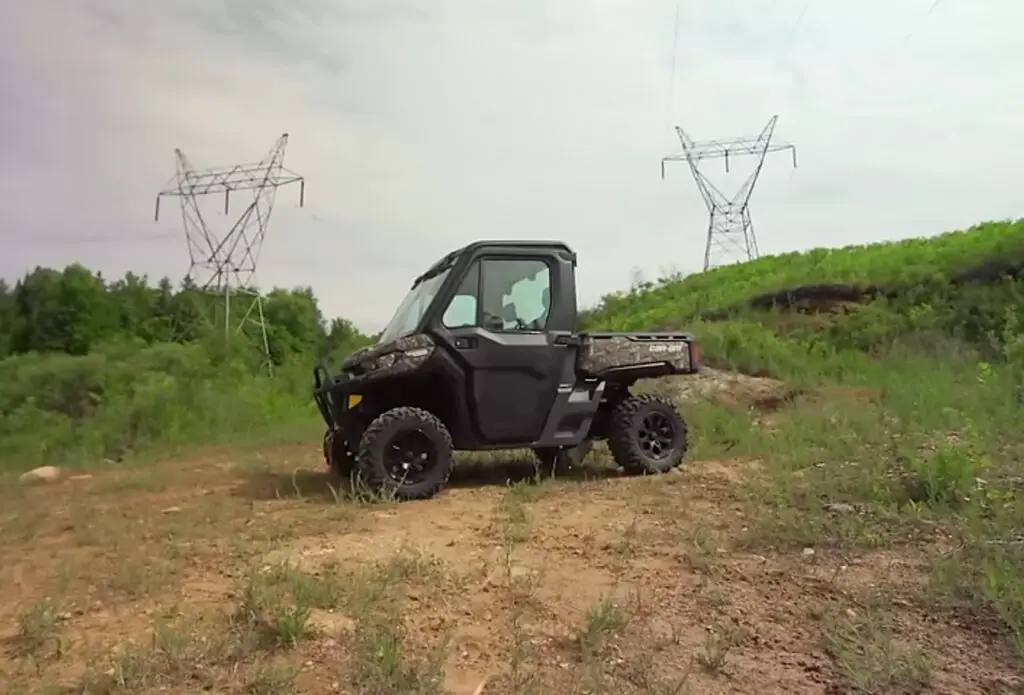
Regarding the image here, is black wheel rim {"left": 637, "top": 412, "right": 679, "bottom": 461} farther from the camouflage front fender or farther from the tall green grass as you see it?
the tall green grass

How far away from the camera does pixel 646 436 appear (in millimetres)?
6949

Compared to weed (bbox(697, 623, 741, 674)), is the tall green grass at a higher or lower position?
higher

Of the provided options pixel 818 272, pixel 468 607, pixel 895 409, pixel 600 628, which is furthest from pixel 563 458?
pixel 818 272

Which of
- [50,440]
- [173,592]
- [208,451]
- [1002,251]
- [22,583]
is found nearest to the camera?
[173,592]

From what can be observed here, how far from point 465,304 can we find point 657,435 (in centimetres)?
198

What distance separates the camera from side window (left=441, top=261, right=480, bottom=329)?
20.7 feet

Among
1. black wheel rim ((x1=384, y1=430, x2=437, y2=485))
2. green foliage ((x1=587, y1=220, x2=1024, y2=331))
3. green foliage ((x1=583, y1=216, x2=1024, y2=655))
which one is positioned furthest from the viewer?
green foliage ((x1=587, y1=220, x2=1024, y2=331))

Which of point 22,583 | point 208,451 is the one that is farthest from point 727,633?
point 208,451

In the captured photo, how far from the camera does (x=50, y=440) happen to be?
46.0 feet

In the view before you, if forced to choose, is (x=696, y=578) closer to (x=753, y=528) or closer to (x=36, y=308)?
(x=753, y=528)

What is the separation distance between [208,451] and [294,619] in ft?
24.6

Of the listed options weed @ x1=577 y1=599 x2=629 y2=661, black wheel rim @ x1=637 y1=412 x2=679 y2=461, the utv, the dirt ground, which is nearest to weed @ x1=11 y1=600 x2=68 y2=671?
the dirt ground

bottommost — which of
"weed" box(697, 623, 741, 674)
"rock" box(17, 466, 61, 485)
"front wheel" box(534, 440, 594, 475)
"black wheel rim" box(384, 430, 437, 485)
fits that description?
"rock" box(17, 466, 61, 485)

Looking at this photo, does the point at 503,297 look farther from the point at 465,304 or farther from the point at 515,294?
the point at 465,304
